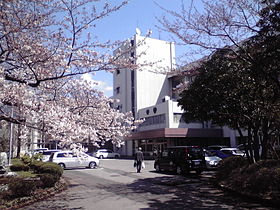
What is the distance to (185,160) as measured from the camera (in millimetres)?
16203

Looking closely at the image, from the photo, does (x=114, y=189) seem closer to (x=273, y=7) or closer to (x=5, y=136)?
(x=273, y=7)

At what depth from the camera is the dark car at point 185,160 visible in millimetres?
16062

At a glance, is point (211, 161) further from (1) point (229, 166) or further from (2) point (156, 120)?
(2) point (156, 120)

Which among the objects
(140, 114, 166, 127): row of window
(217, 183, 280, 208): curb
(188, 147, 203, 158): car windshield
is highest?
(140, 114, 166, 127): row of window

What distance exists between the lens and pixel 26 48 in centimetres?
693

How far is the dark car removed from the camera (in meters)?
16.1

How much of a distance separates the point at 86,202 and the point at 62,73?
172 inches

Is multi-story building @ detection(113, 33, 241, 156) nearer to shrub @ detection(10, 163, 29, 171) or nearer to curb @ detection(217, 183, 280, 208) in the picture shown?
shrub @ detection(10, 163, 29, 171)

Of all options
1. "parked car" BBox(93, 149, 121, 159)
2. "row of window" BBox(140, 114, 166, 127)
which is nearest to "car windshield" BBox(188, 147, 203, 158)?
"row of window" BBox(140, 114, 166, 127)

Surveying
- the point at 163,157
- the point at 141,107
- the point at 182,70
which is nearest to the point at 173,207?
the point at 182,70

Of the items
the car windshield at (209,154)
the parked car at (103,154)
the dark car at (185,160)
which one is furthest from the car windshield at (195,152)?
the parked car at (103,154)

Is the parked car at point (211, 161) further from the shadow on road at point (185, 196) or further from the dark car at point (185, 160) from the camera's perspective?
the shadow on road at point (185, 196)

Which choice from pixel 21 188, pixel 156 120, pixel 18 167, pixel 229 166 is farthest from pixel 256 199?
pixel 156 120

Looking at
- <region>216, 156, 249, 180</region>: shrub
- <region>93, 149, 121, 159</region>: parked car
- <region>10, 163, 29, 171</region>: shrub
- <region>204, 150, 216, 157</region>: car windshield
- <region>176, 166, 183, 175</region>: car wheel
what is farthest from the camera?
<region>93, 149, 121, 159</region>: parked car
